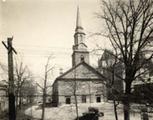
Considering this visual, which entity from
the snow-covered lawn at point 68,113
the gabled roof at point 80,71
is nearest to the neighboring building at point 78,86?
the gabled roof at point 80,71

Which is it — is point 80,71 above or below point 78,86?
above

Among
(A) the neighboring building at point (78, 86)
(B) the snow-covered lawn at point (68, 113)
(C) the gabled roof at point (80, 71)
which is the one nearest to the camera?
(B) the snow-covered lawn at point (68, 113)

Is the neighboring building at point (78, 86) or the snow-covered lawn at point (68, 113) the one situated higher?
the neighboring building at point (78, 86)

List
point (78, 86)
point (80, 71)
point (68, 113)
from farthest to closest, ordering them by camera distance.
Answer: point (80, 71) → point (78, 86) → point (68, 113)

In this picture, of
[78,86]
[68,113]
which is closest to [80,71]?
[78,86]

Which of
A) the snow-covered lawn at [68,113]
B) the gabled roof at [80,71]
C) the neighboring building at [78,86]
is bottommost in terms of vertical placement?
the snow-covered lawn at [68,113]

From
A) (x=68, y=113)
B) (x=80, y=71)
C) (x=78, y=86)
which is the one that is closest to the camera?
(x=68, y=113)

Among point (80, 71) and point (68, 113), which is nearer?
point (68, 113)

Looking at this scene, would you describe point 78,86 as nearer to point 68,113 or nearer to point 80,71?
point 80,71

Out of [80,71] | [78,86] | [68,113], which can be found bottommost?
[68,113]

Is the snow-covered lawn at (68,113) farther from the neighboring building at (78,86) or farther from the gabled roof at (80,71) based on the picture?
the gabled roof at (80,71)

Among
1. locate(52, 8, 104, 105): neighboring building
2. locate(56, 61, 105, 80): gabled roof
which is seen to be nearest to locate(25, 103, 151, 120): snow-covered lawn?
locate(52, 8, 104, 105): neighboring building

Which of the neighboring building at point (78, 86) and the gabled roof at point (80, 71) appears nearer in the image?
the neighboring building at point (78, 86)

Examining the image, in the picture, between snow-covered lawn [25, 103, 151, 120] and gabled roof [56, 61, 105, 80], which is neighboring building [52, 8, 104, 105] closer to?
gabled roof [56, 61, 105, 80]
